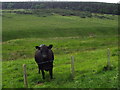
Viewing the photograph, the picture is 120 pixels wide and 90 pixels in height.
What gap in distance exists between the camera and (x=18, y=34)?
191ft

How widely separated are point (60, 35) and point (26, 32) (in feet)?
35.3

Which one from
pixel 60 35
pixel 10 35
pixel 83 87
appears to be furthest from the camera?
pixel 60 35

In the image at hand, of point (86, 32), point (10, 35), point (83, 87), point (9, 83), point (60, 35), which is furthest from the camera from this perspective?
point (86, 32)

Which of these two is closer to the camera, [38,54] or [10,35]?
[38,54]

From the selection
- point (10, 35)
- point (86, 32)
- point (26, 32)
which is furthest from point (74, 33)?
point (10, 35)

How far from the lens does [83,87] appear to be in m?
12.0

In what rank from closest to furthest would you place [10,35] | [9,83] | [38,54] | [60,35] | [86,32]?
[9,83]
[38,54]
[10,35]
[60,35]
[86,32]

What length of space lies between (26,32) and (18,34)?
11.6ft

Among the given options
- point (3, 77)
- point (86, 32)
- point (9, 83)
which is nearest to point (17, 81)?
point (9, 83)

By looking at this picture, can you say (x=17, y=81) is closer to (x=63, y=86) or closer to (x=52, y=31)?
(x=63, y=86)

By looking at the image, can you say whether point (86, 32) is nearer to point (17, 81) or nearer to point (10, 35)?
point (10, 35)

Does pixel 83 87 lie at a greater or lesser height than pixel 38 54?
lesser

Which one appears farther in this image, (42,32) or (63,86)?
(42,32)

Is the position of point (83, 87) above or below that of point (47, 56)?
below
